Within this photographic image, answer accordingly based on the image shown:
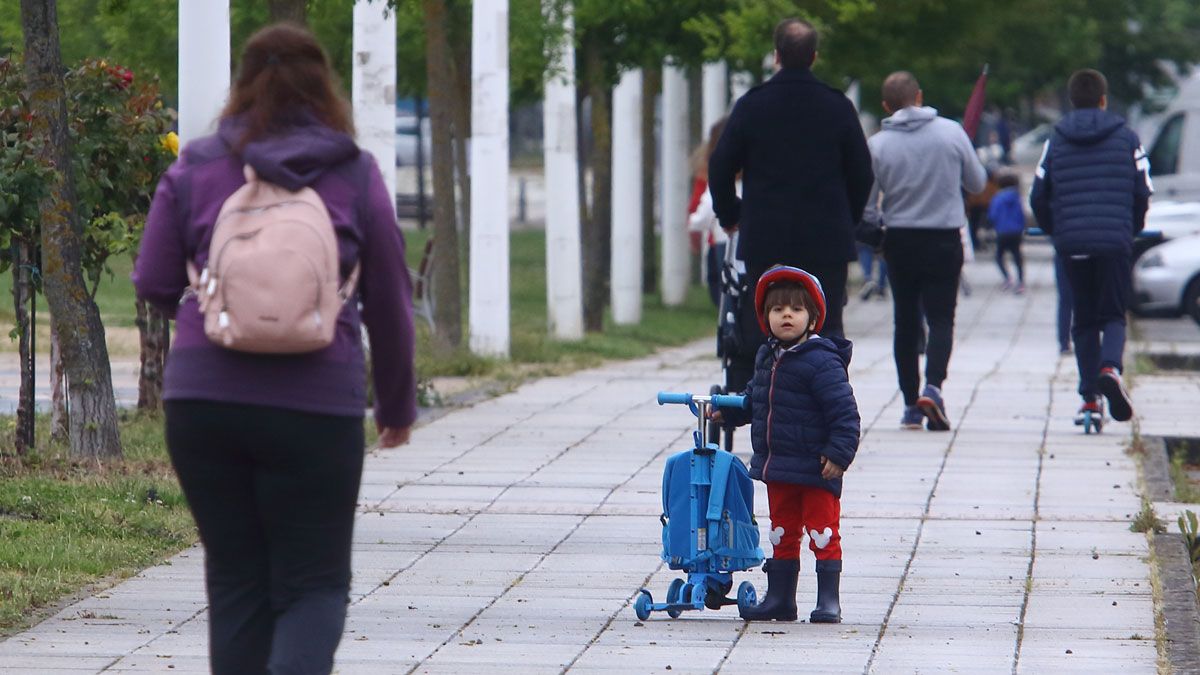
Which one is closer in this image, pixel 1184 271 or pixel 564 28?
pixel 564 28

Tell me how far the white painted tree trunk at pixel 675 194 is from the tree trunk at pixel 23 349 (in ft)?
45.7

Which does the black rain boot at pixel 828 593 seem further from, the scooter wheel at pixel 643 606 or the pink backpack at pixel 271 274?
the pink backpack at pixel 271 274

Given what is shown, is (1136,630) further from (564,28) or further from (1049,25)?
(1049,25)

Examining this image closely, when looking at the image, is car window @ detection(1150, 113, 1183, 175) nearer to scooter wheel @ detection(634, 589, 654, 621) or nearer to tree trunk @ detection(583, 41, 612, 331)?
tree trunk @ detection(583, 41, 612, 331)

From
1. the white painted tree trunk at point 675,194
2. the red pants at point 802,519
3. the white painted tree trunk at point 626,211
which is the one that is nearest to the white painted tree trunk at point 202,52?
the red pants at point 802,519

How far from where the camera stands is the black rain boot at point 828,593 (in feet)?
20.6

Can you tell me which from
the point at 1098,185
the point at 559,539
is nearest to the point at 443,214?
the point at 1098,185

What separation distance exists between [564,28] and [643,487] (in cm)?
888

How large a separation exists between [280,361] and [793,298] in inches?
101

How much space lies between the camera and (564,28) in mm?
17422

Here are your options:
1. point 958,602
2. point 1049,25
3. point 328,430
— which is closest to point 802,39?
point 958,602

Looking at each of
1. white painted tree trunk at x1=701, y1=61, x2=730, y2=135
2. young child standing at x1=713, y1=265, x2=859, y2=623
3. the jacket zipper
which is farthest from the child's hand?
white painted tree trunk at x1=701, y1=61, x2=730, y2=135

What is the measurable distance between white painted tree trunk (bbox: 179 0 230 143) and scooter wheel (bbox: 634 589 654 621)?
339 cm

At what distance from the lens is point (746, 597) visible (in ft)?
20.8
